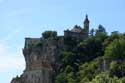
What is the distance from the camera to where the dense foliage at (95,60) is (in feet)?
323

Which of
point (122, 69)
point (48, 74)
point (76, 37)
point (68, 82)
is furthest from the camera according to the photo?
point (76, 37)

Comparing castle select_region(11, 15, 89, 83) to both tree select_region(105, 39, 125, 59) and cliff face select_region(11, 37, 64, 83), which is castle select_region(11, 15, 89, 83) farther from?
tree select_region(105, 39, 125, 59)

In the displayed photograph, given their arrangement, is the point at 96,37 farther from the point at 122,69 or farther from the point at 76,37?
the point at 122,69

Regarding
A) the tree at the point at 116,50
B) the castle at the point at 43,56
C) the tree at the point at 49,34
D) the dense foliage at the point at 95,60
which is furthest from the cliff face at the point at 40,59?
the tree at the point at 116,50

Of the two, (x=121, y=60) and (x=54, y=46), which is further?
(x=54, y=46)

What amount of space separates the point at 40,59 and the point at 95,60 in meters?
13.2

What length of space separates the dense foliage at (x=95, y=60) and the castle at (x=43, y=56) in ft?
5.18

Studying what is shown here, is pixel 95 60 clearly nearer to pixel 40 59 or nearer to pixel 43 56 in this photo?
pixel 40 59

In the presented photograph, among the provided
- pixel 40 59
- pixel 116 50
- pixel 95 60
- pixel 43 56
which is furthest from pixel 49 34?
pixel 116 50

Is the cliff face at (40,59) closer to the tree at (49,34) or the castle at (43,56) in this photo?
the castle at (43,56)

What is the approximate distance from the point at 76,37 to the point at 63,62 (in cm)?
873

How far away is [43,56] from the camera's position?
118875 millimetres

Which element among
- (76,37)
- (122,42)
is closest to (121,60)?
(122,42)

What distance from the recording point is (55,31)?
12606 cm
